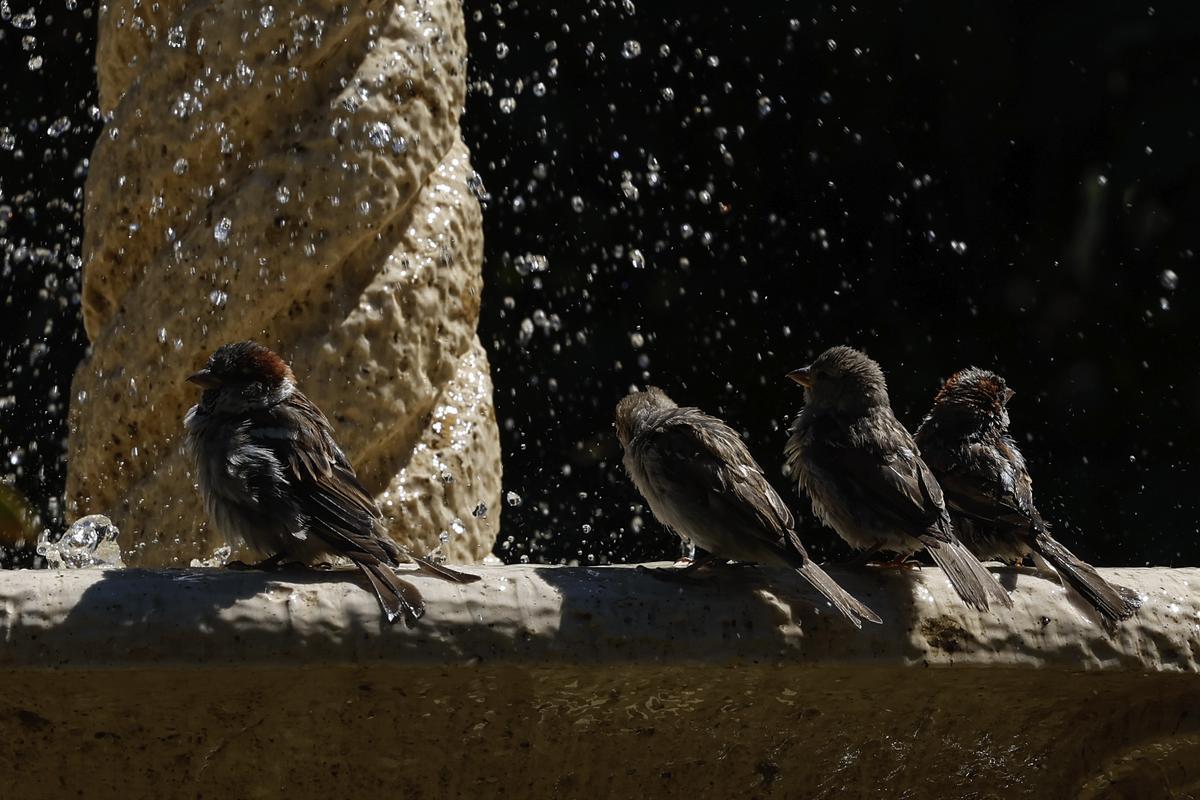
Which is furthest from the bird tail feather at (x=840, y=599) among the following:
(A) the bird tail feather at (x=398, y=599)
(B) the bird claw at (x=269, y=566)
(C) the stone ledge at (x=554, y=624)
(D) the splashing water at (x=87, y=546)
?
(D) the splashing water at (x=87, y=546)

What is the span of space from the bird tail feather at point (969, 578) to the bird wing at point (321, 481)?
2.82 ft

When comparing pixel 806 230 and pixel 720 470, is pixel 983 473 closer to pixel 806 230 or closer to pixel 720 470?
pixel 720 470

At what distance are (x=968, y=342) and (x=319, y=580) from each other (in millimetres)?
5059

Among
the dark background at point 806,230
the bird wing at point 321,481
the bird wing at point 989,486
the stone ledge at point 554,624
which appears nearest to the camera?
the stone ledge at point 554,624

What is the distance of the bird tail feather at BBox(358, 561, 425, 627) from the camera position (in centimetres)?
180

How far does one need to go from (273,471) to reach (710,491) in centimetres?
76

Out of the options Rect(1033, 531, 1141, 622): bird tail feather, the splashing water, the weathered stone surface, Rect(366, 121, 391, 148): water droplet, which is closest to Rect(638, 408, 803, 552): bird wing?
the weathered stone surface

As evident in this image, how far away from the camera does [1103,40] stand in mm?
6355

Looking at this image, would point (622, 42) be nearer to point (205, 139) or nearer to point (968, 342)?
point (968, 342)

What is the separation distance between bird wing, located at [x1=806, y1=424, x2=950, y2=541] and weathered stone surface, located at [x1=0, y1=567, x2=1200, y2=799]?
0.88 ft

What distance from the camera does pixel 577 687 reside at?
6.23 ft

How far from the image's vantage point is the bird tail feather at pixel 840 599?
1963 mm

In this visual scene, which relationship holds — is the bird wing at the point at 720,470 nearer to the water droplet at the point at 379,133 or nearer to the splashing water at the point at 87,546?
the water droplet at the point at 379,133

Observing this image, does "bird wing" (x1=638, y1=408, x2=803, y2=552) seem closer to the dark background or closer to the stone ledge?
the stone ledge
